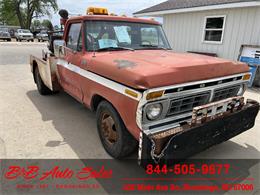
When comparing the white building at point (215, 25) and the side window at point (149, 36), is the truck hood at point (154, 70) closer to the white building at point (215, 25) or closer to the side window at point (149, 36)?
the side window at point (149, 36)

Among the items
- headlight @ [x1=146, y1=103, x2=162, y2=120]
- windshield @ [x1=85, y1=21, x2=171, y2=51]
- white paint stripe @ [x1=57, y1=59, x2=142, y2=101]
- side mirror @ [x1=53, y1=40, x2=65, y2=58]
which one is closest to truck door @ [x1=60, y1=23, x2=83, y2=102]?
white paint stripe @ [x1=57, y1=59, x2=142, y2=101]

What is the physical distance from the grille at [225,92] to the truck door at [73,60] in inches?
87.4

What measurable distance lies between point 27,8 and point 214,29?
5207 centimetres

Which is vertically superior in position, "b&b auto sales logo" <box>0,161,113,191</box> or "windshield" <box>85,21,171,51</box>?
"windshield" <box>85,21,171,51</box>

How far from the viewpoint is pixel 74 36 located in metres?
3.96

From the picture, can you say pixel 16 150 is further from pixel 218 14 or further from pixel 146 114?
pixel 218 14

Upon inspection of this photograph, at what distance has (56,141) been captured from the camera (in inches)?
144

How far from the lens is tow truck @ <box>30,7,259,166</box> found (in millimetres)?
2258

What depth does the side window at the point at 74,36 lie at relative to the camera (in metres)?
3.76

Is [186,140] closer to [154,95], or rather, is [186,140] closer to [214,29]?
[154,95]

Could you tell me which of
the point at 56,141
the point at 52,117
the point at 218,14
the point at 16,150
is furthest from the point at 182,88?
the point at 218,14

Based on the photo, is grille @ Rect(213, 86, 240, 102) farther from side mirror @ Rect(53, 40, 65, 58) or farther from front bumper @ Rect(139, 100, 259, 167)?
side mirror @ Rect(53, 40, 65, 58)

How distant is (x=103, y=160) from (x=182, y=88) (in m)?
1.62

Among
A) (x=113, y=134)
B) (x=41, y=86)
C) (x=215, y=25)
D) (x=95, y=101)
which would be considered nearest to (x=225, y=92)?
(x=113, y=134)
